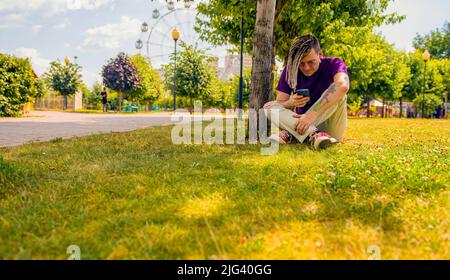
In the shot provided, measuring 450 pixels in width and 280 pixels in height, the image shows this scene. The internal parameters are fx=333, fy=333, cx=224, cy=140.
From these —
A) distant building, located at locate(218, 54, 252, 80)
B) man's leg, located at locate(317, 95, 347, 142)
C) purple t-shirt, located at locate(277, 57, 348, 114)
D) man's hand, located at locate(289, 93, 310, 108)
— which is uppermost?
distant building, located at locate(218, 54, 252, 80)

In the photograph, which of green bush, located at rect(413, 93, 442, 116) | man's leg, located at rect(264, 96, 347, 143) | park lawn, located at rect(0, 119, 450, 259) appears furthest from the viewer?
green bush, located at rect(413, 93, 442, 116)

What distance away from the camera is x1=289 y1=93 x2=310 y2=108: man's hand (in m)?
5.41

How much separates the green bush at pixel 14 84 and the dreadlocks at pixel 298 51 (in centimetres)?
1611

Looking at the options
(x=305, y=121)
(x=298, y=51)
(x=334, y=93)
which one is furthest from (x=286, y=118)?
(x=298, y=51)

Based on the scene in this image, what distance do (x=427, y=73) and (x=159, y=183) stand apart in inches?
1851

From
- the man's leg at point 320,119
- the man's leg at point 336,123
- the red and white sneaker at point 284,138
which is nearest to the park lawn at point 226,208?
the man's leg at point 320,119

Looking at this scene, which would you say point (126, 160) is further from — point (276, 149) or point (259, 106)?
point (259, 106)

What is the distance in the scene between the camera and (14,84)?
55.8 ft

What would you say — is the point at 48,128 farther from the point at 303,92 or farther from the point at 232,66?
the point at 232,66

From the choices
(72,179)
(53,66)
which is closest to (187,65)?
(53,66)

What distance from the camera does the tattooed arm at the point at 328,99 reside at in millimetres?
5078

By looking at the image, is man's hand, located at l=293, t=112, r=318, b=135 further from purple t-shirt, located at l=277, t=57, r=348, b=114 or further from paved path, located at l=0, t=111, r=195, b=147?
paved path, located at l=0, t=111, r=195, b=147

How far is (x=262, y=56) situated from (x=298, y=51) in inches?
72.8

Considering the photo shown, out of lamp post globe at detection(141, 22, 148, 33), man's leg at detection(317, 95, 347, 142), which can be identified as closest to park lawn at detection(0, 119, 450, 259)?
man's leg at detection(317, 95, 347, 142)
